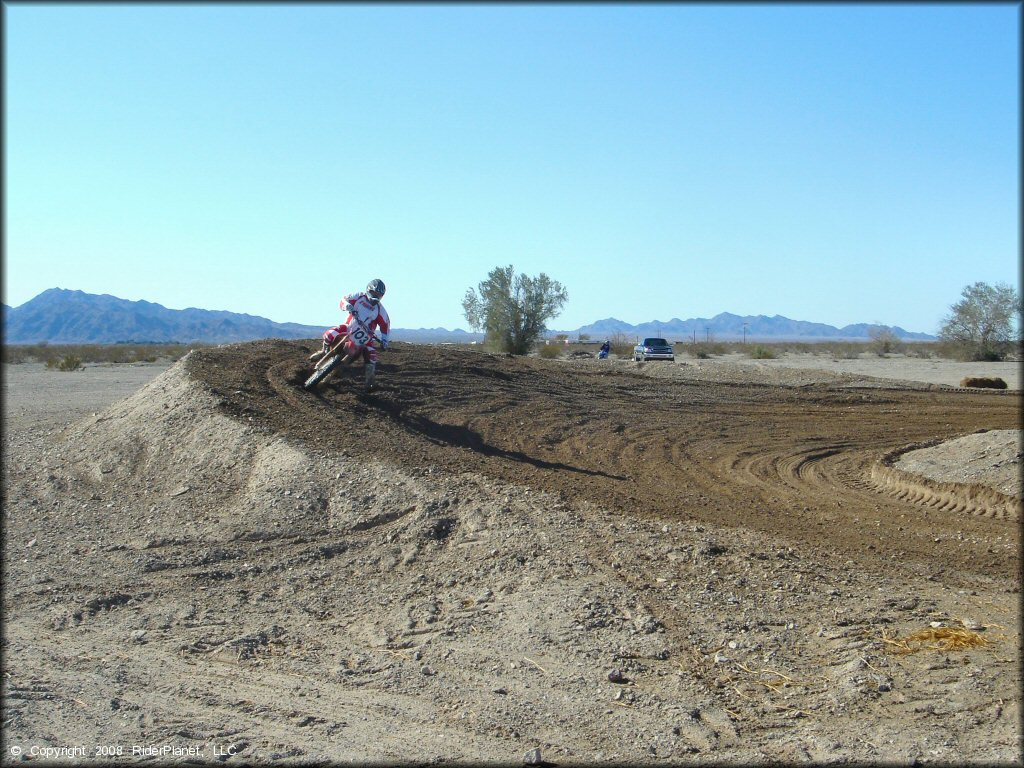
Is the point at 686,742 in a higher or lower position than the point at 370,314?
lower

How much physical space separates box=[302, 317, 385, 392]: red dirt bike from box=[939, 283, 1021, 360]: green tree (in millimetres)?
45182

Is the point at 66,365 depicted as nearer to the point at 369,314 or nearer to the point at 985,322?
the point at 369,314

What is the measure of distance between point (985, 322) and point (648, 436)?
42633 millimetres

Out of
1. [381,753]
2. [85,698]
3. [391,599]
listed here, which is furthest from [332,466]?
[381,753]

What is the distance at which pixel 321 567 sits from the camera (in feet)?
24.3

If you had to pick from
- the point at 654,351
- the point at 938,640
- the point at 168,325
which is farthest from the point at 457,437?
the point at 168,325

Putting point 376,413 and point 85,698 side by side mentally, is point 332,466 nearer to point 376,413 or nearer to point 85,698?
point 376,413

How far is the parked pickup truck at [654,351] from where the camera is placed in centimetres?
4097

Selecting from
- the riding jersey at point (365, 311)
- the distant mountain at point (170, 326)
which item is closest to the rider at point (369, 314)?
the riding jersey at point (365, 311)

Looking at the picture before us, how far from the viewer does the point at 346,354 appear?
1218cm

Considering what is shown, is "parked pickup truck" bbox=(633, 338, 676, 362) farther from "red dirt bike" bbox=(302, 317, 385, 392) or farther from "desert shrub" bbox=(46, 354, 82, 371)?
"red dirt bike" bbox=(302, 317, 385, 392)

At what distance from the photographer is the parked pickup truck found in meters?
41.0

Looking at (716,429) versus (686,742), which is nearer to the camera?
(686,742)

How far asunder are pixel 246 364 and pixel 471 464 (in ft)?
17.2
